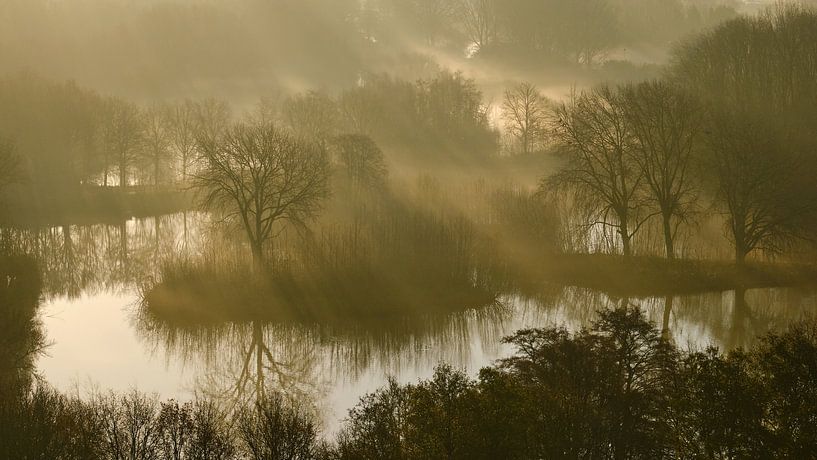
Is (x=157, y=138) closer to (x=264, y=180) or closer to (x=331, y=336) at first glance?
(x=264, y=180)

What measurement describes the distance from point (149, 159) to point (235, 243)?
26646mm

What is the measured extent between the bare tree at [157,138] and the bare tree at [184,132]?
0.39 metres

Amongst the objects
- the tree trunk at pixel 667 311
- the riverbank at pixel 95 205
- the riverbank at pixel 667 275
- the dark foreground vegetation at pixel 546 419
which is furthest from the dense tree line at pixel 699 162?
the riverbank at pixel 95 205

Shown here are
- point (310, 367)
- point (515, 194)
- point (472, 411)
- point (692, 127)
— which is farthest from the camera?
point (515, 194)

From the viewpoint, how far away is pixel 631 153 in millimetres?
41562

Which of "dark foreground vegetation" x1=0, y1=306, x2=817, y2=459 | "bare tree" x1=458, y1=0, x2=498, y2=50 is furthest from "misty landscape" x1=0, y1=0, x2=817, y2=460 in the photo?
"bare tree" x1=458, y1=0, x2=498, y2=50

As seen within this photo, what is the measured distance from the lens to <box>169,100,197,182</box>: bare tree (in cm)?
6491

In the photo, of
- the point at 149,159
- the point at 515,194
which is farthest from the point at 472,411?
the point at 149,159

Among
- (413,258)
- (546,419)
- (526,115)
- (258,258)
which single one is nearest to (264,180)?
(258,258)

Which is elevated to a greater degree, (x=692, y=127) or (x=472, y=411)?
(x=692, y=127)

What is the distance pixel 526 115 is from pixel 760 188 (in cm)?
3438

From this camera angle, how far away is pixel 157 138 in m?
64.8

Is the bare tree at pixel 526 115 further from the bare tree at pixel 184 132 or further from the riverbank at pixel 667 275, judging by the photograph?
the riverbank at pixel 667 275

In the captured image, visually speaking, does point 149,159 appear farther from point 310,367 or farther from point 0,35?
point 310,367
